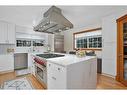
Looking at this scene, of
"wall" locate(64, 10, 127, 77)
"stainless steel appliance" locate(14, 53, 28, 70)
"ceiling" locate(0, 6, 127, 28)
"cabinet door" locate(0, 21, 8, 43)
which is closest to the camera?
"ceiling" locate(0, 6, 127, 28)

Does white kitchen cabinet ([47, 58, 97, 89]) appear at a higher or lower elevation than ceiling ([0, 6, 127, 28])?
lower

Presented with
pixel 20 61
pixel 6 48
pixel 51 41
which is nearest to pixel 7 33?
pixel 6 48

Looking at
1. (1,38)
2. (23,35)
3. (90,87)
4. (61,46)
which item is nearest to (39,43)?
(23,35)

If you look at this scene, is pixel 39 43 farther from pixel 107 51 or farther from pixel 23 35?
pixel 107 51

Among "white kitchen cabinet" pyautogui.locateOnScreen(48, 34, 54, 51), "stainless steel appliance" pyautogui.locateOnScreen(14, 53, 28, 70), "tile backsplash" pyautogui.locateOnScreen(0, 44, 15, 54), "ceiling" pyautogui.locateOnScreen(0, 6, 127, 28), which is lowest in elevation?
"stainless steel appliance" pyautogui.locateOnScreen(14, 53, 28, 70)

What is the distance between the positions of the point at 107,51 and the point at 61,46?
3040mm

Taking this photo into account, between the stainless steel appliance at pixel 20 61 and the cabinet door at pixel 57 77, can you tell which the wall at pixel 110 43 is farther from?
the stainless steel appliance at pixel 20 61

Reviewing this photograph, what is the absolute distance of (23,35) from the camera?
4562mm

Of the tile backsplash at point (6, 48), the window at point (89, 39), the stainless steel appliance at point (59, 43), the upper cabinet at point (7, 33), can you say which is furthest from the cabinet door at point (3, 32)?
the window at point (89, 39)

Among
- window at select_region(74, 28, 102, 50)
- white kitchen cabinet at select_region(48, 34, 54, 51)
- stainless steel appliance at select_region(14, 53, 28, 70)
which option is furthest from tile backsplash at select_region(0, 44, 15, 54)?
window at select_region(74, 28, 102, 50)

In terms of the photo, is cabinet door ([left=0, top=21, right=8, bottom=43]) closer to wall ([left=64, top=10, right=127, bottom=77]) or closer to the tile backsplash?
the tile backsplash

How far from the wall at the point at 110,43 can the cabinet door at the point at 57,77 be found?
2.26 metres

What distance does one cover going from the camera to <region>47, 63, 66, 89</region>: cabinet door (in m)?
1.42

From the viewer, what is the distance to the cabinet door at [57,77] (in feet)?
4.65
